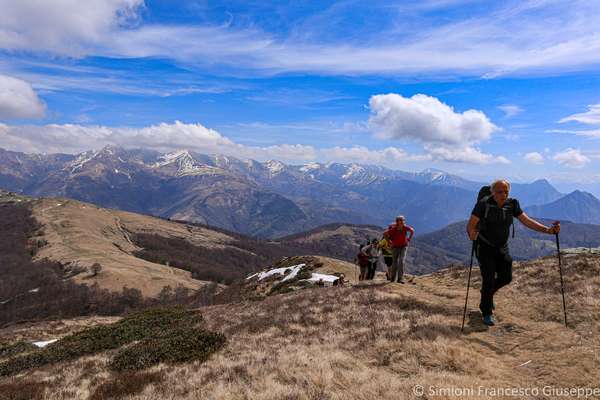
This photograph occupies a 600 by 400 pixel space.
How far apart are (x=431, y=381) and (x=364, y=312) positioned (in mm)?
7844

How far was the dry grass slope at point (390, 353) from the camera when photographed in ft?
26.7

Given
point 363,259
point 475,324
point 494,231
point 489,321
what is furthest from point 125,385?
point 363,259

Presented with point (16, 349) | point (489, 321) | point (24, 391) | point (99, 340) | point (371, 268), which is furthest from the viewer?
point (371, 268)

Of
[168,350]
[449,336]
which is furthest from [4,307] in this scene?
[449,336]

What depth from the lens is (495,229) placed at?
10961mm

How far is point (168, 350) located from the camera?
13.2m

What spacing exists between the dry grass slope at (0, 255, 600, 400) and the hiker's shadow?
59mm

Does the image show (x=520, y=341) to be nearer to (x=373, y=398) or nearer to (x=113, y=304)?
(x=373, y=398)

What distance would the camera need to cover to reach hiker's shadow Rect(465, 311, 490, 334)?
11414mm

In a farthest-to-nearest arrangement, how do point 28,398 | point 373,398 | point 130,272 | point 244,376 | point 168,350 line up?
point 130,272 < point 168,350 < point 28,398 < point 244,376 < point 373,398

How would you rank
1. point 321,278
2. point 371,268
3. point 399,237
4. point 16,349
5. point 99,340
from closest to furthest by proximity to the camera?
point 99,340 < point 399,237 < point 16,349 < point 371,268 < point 321,278

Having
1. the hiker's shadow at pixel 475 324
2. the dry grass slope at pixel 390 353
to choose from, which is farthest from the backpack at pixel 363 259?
the hiker's shadow at pixel 475 324

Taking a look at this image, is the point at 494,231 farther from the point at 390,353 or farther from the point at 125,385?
the point at 125,385

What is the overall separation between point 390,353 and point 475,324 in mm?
3532
